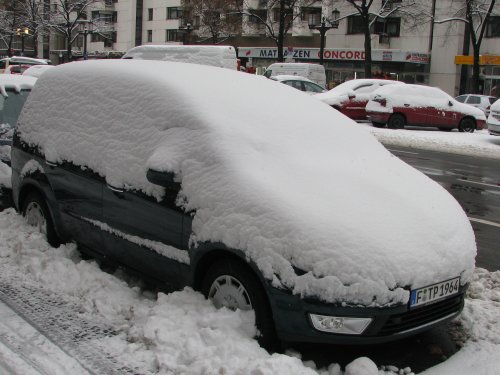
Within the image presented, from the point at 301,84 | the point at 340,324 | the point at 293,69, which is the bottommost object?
the point at 340,324

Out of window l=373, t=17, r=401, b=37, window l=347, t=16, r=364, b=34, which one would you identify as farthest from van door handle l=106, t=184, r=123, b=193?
window l=347, t=16, r=364, b=34

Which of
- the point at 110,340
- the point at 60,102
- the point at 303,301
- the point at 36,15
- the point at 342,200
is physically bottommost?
the point at 110,340

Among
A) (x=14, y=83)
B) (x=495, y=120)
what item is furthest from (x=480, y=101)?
(x=14, y=83)

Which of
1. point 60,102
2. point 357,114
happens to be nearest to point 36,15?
point 357,114

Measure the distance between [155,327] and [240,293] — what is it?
0.54 m

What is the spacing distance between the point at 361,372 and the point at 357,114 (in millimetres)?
20112

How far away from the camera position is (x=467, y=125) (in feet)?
71.7

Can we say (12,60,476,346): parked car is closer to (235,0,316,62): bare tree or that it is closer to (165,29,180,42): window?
(235,0,316,62): bare tree

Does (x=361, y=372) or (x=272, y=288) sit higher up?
(x=272, y=288)

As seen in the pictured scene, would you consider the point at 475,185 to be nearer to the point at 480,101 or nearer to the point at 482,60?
the point at 480,101

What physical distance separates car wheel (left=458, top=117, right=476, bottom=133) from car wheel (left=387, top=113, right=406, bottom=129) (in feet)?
6.97

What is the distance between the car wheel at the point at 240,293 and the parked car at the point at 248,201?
1 cm

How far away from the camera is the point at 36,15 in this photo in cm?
5475

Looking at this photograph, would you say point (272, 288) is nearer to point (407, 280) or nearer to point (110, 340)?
point (407, 280)
